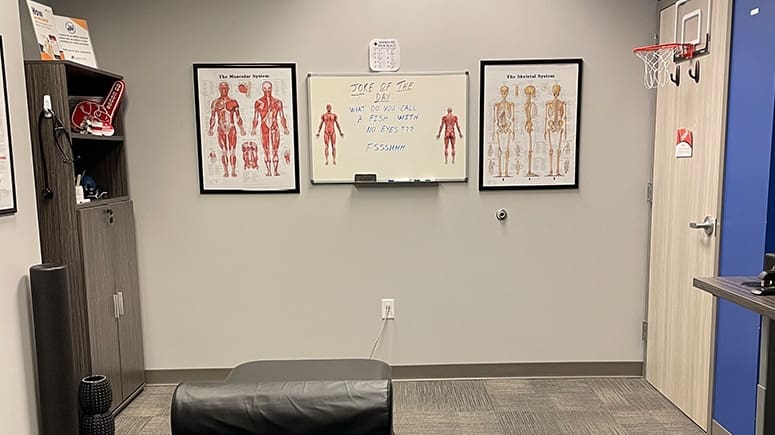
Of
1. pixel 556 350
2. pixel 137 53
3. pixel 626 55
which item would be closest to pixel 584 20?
pixel 626 55

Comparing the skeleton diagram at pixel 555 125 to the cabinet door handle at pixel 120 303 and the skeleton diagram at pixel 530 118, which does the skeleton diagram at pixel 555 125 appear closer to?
the skeleton diagram at pixel 530 118

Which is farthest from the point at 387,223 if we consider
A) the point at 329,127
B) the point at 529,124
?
the point at 529,124

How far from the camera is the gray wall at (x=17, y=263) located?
7.51 ft

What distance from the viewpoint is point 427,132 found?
3184 mm

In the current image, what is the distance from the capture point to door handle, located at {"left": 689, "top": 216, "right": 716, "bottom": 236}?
258 cm

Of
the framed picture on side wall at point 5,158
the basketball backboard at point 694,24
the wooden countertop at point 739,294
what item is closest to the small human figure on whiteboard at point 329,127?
the framed picture on side wall at point 5,158

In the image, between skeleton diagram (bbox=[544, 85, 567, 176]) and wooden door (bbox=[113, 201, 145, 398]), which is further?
skeleton diagram (bbox=[544, 85, 567, 176])

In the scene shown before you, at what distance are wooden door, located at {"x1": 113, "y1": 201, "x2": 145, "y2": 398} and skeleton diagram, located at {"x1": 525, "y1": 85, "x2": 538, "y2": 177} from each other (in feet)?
7.53

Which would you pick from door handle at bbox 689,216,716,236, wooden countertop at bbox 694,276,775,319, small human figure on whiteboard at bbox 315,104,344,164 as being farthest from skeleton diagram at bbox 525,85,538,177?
wooden countertop at bbox 694,276,775,319

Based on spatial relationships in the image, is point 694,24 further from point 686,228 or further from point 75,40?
point 75,40

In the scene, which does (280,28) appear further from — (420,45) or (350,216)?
(350,216)

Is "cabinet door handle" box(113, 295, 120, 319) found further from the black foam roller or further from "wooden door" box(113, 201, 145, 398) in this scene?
the black foam roller

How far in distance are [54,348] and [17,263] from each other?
395mm

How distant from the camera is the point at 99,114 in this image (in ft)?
9.58
